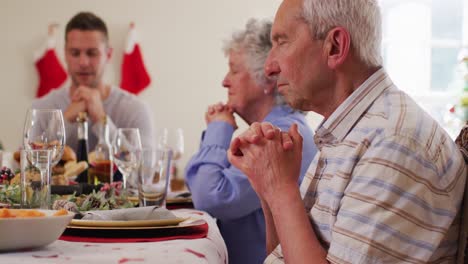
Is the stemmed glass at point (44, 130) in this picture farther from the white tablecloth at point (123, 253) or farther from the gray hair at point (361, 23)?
the gray hair at point (361, 23)

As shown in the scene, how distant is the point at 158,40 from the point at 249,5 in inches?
29.8

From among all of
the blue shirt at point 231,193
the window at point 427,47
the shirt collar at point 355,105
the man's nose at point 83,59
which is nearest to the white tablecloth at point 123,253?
the shirt collar at point 355,105

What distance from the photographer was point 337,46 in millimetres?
1322

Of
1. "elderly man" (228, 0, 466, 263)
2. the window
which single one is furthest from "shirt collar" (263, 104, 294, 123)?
the window

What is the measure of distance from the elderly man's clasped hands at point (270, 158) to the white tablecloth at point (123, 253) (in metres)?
0.17

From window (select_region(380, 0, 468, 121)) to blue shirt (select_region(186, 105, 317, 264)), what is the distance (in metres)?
3.93

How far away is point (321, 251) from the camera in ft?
3.78

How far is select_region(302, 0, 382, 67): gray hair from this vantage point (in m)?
1.31

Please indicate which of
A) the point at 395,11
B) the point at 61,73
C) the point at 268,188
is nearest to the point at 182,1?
the point at 61,73

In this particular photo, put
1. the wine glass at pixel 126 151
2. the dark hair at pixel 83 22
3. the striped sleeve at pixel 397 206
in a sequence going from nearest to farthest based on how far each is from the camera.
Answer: the striped sleeve at pixel 397 206 → the wine glass at pixel 126 151 → the dark hair at pixel 83 22

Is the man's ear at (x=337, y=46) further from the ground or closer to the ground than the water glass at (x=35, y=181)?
further from the ground

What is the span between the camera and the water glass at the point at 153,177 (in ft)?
5.33

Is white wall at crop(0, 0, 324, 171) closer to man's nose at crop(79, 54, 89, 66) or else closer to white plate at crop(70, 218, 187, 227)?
man's nose at crop(79, 54, 89, 66)

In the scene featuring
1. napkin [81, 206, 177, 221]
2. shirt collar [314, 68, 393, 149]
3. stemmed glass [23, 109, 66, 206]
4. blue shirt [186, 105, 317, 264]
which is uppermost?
shirt collar [314, 68, 393, 149]
